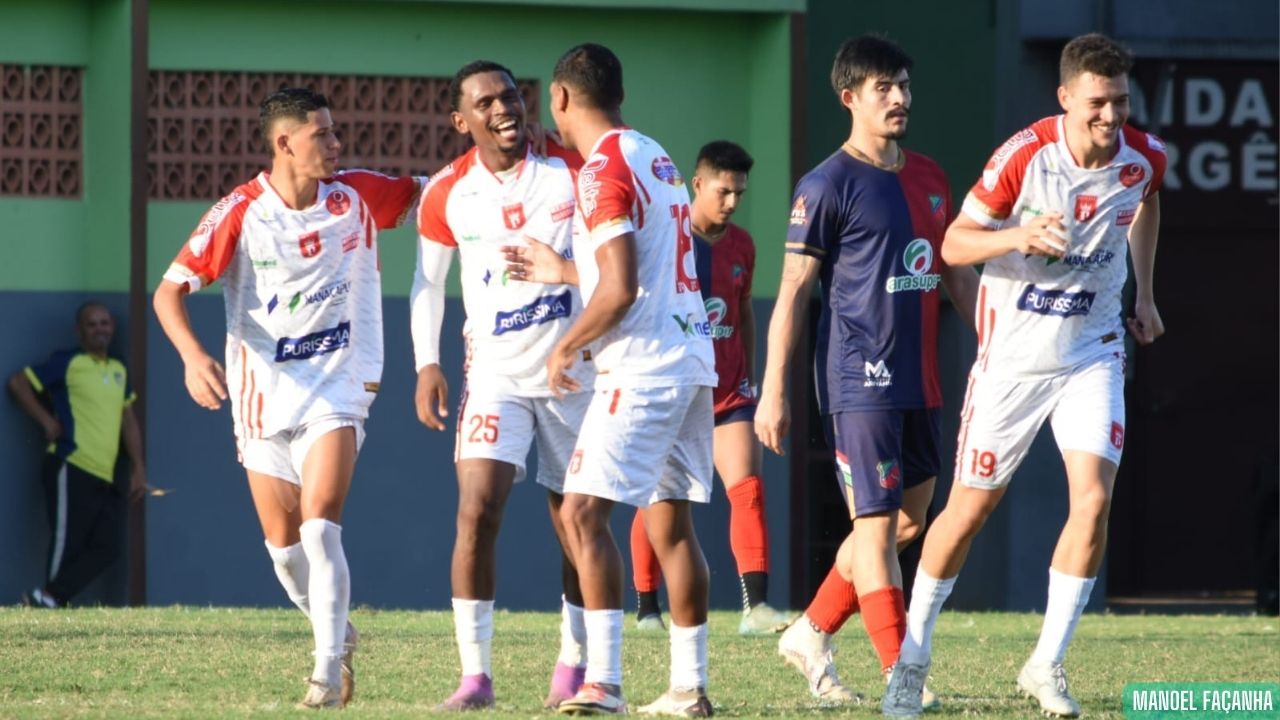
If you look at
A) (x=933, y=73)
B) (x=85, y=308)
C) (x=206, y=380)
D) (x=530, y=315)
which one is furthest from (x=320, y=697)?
(x=933, y=73)

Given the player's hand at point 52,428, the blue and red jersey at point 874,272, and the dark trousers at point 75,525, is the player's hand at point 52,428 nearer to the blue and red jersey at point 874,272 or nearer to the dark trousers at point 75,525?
the dark trousers at point 75,525

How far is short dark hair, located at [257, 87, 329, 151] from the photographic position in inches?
325

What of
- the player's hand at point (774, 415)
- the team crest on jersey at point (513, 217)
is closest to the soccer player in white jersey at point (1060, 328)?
the player's hand at point (774, 415)

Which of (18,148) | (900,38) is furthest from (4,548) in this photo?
(900,38)

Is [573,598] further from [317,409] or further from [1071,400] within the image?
[1071,400]

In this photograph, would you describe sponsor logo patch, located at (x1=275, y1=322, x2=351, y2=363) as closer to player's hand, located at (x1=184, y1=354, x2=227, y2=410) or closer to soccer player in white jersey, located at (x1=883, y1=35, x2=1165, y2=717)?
player's hand, located at (x1=184, y1=354, x2=227, y2=410)

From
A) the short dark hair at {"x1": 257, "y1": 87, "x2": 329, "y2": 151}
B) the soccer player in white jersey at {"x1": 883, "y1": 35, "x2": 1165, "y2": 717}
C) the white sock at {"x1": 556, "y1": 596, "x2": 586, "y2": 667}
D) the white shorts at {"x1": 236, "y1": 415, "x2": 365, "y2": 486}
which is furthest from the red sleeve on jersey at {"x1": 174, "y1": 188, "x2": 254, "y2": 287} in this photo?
the soccer player in white jersey at {"x1": 883, "y1": 35, "x2": 1165, "y2": 717}

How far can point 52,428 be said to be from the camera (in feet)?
53.2

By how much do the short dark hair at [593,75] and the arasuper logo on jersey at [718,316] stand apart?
414cm

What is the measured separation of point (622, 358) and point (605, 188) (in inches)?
22.2

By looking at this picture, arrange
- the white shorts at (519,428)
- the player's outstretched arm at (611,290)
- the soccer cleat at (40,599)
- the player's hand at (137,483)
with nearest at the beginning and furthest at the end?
the player's outstretched arm at (611,290)
the white shorts at (519,428)
the soccer cleat at (40,599)
the player's hand at (137,483)

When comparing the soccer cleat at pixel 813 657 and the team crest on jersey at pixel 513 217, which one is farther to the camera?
the soccer cleat at pixel 813 657

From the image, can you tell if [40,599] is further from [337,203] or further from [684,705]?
[684,705]

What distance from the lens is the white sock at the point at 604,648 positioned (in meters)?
7.32
